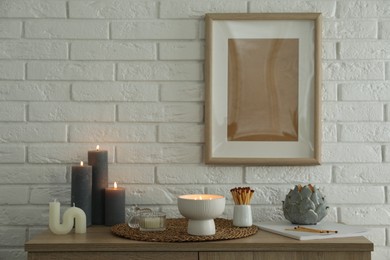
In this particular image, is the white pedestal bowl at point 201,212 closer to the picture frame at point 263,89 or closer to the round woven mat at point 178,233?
the round woven mat at point 178,233

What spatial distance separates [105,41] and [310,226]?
100 centimetres

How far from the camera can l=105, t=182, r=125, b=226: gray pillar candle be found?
2139mm

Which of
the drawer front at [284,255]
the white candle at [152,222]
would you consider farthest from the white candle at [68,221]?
the drawer front at [284,255]

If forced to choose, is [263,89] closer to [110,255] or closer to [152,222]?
[152,222]

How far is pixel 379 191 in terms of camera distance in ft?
7.48

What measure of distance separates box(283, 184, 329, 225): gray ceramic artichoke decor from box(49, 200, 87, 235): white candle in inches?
27.2

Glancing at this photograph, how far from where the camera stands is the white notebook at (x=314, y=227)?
1886 mm

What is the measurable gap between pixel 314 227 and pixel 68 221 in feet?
2.67

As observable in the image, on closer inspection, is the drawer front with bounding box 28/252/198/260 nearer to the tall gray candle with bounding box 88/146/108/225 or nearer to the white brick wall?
the tall gray candle with bounding box 88/146/108/225

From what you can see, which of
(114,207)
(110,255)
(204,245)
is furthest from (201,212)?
(114,207)

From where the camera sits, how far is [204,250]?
183 centimetres

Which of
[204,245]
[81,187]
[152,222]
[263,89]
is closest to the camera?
[204,245]

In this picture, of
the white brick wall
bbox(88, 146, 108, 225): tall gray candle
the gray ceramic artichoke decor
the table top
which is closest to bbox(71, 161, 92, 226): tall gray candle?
bbox(88, 146, 108, 225): tall gray candle

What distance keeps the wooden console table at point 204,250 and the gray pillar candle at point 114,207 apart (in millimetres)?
288
